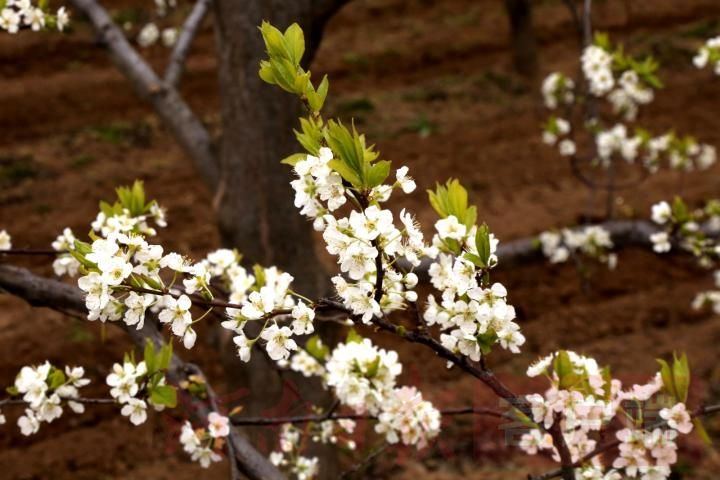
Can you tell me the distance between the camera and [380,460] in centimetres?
444

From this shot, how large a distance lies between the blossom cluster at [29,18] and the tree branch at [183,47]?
1048 millimetres

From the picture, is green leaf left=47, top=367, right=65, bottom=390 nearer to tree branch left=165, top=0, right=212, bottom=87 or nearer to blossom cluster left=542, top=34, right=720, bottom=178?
tree branch left=165, top=0, right=212, bottom=87

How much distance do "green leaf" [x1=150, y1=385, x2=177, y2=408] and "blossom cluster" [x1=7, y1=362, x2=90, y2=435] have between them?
211 millimetres

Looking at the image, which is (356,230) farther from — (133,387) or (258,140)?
(258,140)

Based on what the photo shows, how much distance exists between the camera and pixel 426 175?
6.88m

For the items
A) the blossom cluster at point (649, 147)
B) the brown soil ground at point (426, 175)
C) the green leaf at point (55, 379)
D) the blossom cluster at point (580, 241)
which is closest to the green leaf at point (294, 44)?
the green leaf at point (55, 379)

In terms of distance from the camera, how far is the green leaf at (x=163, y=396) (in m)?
1.56

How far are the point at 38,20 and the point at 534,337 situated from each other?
4.09 m

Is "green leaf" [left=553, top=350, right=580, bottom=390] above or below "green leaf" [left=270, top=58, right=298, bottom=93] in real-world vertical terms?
below

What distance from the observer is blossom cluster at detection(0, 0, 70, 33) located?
209 cm

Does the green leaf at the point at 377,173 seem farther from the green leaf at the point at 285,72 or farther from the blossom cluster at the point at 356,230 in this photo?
the green leaf at the point at 285,72

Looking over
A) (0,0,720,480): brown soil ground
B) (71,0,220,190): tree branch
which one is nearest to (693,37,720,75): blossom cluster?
(0,0,720,480): brown soil ground

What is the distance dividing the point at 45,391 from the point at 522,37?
25.9 ft

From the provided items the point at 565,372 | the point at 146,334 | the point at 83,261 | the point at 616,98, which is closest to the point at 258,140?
the point at 146,334
